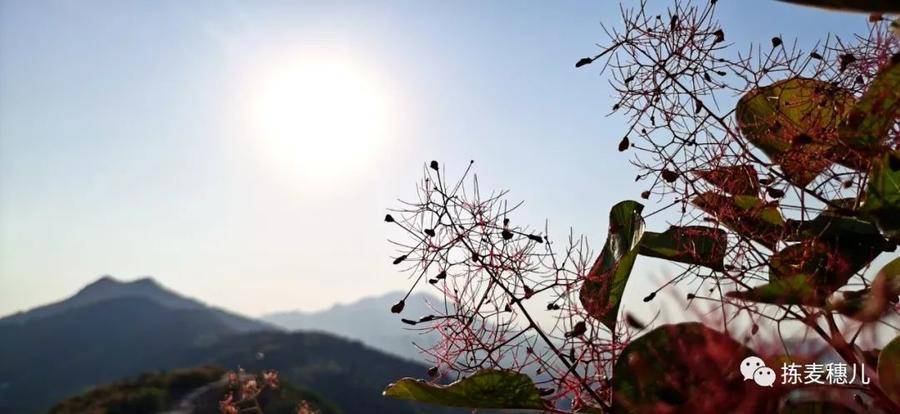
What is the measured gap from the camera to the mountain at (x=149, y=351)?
1244 inches

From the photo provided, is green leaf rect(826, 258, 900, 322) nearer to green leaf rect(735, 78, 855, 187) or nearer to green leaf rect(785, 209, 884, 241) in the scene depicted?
green leaf rect(785, 209, 884, 241)

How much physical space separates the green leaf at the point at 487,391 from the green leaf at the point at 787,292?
0.90 ft

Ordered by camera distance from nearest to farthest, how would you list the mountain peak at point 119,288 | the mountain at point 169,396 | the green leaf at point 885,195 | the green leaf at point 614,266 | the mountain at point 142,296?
the green leaf at point 885,195 → the green leaf at point 614,266 → the mountain at point 169,396 → the mountain at point 142,296 → the mountain peak at point 119,288

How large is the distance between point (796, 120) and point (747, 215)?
0.17 metres

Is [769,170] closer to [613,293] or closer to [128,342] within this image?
[613,293]

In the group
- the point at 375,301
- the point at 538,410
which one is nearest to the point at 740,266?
the point at 538,410

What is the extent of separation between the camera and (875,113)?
0.83 metres

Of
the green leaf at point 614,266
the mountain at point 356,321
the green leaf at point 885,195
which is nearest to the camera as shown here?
the green leaf at point 885,195

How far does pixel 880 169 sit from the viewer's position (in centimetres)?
78

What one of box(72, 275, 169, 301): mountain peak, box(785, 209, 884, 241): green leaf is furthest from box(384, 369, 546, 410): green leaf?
box(72, 275, 169, 301): mountain peak

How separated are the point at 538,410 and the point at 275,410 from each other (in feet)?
42.0

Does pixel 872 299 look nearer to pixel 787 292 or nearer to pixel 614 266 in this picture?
pixel 787 292

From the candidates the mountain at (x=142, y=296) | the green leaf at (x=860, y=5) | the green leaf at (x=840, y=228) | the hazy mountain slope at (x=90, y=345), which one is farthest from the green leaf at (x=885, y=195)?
the mountain at (x=142, y=296)

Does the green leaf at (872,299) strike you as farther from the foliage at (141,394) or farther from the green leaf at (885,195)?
the foliage at (141,394)
